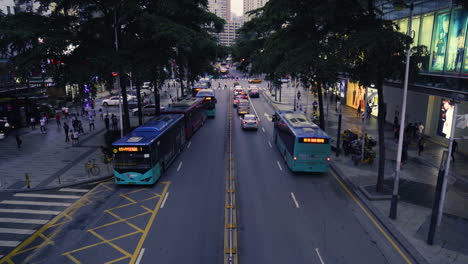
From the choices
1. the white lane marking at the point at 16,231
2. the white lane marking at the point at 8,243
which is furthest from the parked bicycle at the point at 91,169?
the white lane marking at the point at 8,243

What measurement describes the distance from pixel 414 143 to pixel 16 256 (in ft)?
97.0

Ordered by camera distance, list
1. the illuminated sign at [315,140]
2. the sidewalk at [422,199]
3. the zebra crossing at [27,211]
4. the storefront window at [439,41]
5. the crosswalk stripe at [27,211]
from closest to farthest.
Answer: the sidewalk at [422,199]
the zebra crossing at [27,211]
the crosswalk stripe at [27,211]
the illuminated sign at [315,140]
the storefront window at [439,41]

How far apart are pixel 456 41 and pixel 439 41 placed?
7.39ft

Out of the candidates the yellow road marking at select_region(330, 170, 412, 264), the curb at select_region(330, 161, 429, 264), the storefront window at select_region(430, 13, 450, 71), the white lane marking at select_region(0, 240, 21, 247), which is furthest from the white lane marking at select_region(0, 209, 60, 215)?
the storefront window at select_region(430, 13, 450, 71)

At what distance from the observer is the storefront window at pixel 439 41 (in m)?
23.3

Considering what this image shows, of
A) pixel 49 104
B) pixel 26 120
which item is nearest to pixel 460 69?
pixel 26 120

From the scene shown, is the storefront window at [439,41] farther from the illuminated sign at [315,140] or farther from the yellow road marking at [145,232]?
the yellow road marking at [145,232]

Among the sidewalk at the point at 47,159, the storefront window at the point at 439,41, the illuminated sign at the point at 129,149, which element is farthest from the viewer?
the storefront window at the point at 439,41

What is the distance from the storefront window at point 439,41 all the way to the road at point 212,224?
41.0 feet

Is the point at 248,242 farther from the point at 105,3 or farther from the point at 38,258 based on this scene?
the point at 105,3

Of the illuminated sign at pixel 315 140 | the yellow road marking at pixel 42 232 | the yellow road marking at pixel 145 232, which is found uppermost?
the illuminated sign at pixel 315 140

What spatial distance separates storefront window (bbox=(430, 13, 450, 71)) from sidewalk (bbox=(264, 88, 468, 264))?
274 inches

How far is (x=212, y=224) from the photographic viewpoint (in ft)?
46.5

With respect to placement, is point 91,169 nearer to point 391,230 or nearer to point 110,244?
point 110,244
